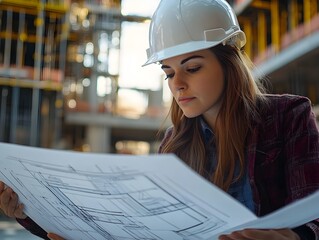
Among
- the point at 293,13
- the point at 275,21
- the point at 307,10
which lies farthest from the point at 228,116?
the point at 275,21

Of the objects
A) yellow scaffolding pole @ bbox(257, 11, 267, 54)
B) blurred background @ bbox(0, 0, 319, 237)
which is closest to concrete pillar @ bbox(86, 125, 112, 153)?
blurred background @ bbox(0, 0, 319, 237)

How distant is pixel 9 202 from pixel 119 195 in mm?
211

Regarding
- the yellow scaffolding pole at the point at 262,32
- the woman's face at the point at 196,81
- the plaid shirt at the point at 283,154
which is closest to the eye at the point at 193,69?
the woman's face at the point at 196,81

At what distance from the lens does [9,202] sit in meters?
0.60

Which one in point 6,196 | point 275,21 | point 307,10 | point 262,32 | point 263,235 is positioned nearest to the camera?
point 263,235

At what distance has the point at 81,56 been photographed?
922 cm

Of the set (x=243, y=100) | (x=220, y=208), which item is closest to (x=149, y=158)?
(x=220, y=208)

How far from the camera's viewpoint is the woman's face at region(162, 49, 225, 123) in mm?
662

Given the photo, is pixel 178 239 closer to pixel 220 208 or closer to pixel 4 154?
pixel 220 208

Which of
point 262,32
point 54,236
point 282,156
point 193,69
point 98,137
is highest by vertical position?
point 262,32

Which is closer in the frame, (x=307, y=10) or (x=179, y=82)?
(x=179, y=82)

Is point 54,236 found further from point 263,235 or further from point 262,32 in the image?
point 262,32

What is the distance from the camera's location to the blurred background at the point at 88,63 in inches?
268

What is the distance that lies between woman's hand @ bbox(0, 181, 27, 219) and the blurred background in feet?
15.6
